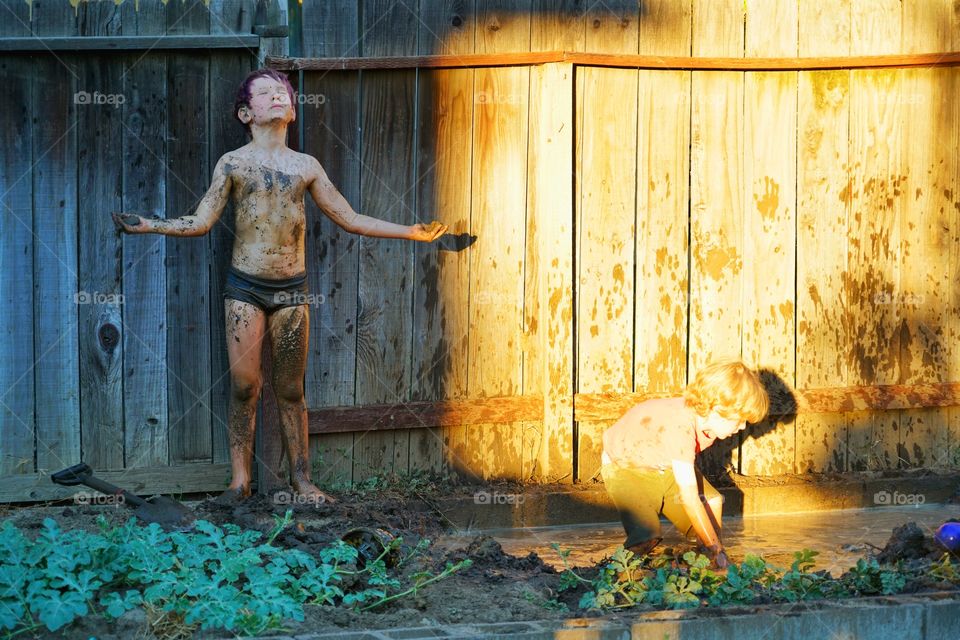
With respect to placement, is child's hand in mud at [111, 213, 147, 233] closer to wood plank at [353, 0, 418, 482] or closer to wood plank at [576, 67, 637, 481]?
wood plank at [353, 0, 418, 482]

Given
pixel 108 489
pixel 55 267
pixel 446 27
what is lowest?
pixel 108 489

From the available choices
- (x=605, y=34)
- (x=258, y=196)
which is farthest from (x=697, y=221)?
(x=258, y=196)


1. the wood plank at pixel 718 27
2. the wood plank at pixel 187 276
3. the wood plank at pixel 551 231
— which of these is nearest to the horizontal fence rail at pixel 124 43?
the wood plank at pixel 187 276

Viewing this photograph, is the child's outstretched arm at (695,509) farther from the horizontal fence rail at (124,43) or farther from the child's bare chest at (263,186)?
the horizontal fence rail at (124,43)

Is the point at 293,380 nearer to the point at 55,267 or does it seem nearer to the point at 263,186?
the point at 263,186

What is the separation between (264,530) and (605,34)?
303 cm

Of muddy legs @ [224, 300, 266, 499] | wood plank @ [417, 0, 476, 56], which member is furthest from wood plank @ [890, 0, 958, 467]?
muddy legs @ [224, 300, 266, 499]

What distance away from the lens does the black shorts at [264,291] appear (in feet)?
18.7

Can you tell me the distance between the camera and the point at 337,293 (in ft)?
20.4

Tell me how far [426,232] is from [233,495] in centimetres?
151

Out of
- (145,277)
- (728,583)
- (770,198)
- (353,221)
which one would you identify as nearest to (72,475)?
(145,277)

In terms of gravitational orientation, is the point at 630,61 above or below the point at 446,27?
below

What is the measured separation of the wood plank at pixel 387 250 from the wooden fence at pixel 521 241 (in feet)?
0.04

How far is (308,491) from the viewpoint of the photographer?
230 inches
